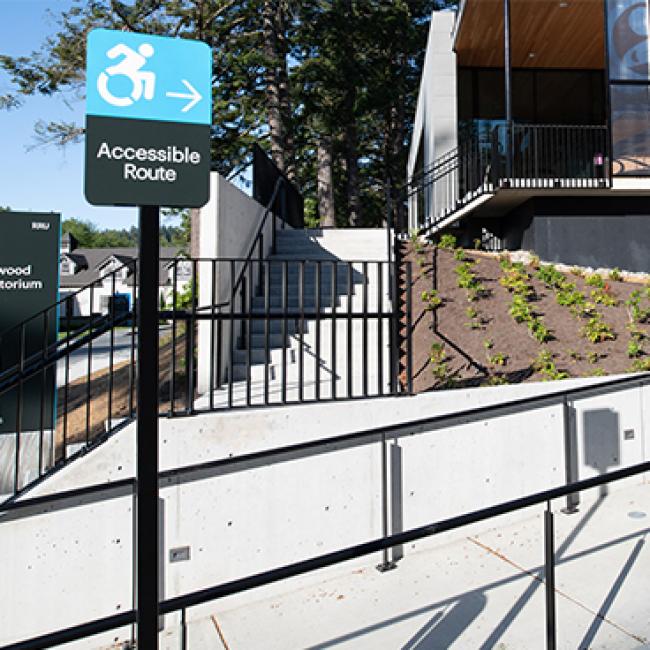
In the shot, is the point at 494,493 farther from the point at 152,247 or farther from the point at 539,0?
the point at 539,0

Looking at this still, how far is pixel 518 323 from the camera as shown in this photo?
7266mm

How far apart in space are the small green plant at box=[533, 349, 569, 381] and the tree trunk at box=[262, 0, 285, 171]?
1391 centimetres

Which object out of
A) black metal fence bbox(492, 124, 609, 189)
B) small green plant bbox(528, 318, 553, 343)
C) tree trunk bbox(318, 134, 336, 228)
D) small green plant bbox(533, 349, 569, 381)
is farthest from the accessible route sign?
tree trunk bbox(318, 134, 336, 228)

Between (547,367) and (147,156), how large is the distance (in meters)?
5.39

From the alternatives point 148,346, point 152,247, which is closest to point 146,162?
point 152,247

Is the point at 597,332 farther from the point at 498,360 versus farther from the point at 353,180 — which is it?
the point at 353,180

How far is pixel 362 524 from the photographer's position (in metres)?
4.12

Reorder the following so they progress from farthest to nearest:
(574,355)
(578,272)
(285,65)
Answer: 1. (285,65)
2. (578,272)
3. (574,355)

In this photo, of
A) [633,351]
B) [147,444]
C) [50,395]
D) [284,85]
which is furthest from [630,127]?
[284,85]

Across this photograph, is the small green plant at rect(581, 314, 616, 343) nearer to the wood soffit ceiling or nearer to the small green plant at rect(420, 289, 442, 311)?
the small green plant at rect(420, 289, 442, 311)

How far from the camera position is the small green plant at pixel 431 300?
7.85 metres

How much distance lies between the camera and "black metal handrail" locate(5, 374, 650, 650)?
1.54m

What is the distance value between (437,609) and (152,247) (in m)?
2.82

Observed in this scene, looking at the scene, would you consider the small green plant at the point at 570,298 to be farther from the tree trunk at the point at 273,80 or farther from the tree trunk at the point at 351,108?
the tree trunk at the point at 351,108
